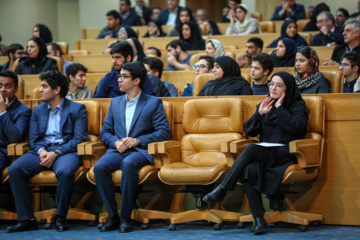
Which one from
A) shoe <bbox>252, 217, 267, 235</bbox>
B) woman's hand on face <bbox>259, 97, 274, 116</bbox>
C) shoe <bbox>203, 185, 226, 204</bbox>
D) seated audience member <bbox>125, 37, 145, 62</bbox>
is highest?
seated audience member <bbox>125, 37, 145, 62</bbox>

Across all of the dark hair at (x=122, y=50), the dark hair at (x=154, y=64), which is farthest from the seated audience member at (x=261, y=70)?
the dark hair at (x=122, y=50)

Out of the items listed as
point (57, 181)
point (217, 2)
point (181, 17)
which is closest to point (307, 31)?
point (181, 17)

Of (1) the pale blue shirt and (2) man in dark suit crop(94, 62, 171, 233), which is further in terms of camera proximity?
(1) the pale blue shirt

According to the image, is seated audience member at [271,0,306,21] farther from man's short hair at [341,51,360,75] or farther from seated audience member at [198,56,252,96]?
seated audience member at [198,56,252,96]

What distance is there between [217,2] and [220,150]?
9510mm

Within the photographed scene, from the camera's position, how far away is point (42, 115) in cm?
434

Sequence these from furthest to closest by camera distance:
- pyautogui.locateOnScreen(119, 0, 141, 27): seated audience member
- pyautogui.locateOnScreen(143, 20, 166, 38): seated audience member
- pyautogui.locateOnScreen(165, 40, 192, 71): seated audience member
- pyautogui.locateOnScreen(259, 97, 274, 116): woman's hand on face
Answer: pyautogui.locateOnScreen(119, 0, 141, 27): seated audience member, pyautogui.locateOnScreen(143, 20, 166, 38): seated audience member, pyautogui.locateOnScreen(165, 40, 192, 71): seated audience member, pyautogui.locateOnScreen(259, 97, 274, 116): woman's hand on face

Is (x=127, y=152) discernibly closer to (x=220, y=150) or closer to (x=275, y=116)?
(x=220, y=150)

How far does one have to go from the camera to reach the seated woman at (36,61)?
6348 millimetres

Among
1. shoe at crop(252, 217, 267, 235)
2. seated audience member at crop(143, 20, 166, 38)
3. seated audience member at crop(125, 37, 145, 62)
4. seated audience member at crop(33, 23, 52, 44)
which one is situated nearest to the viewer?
shoe at crop(252, 217, 267, 235)

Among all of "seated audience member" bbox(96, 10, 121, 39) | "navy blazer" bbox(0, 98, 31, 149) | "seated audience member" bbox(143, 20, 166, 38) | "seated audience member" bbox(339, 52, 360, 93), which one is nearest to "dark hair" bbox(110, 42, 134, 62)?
"navy blazer" bbox(0, 98, 31, 149)

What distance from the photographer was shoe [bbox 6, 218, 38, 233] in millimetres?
3889

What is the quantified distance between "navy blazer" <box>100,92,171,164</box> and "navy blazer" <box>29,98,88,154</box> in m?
0.16

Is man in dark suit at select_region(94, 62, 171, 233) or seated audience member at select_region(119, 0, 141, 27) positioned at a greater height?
seated audience member at select_region(119, 0, 141, 27)
